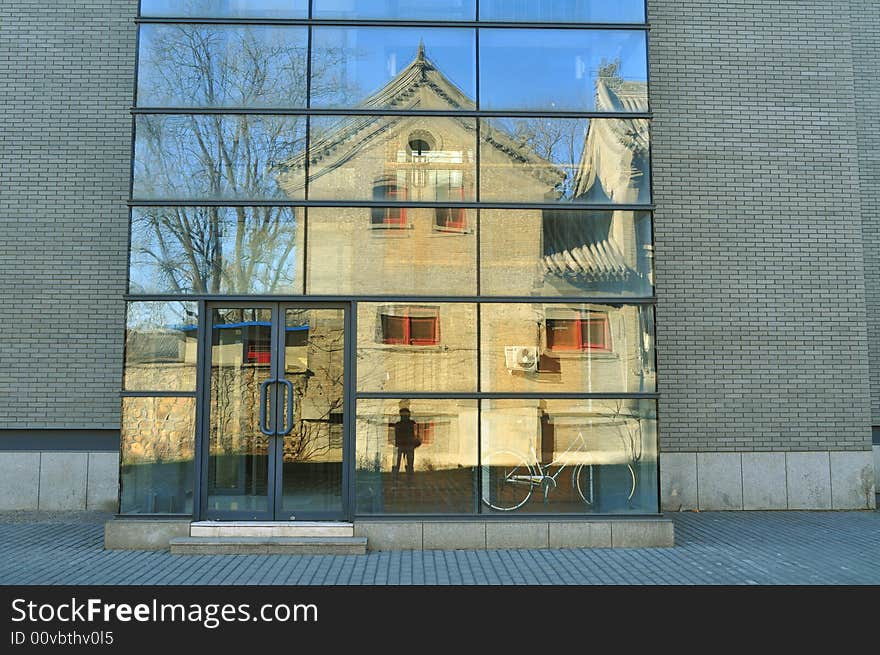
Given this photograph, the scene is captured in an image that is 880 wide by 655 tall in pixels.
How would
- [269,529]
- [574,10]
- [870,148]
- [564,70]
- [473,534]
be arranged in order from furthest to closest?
1. [870,148]
2. [574,10]
3. [564,70]
4. [473,534]
5. [269,529]

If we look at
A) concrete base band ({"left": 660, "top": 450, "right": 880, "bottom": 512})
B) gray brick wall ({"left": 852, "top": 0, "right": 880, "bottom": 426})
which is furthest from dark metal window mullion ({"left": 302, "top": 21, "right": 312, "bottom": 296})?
gray brick wall ({"left": 852, "top": 0, "right": 880, "bottom": 426})

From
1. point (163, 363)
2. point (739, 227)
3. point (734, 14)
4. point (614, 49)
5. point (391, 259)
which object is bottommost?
point (163, 363)

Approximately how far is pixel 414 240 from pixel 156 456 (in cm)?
407

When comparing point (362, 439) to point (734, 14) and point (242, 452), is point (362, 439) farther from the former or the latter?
point (734, 14)

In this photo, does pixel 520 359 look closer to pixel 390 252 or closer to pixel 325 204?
pixel 390 252

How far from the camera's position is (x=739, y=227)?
11.0 metres

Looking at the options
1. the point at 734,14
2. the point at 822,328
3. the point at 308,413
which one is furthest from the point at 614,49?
the point at 308,413

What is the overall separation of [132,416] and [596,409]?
18.5ft

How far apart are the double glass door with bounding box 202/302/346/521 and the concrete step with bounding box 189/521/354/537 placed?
19cm

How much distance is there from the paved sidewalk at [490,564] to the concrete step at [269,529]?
1.02 feet

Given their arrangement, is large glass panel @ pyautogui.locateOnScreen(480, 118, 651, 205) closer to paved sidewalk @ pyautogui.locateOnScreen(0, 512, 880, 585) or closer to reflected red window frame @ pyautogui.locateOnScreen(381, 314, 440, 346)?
reflected red window frame @ pyautogui.locateOnScreen(381, 314, 440, 346)

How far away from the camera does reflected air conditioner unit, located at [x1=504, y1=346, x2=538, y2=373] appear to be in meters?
8.64

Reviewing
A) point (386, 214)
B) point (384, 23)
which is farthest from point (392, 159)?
point (384, 23)

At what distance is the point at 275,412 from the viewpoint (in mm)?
8578
